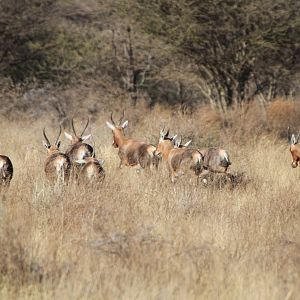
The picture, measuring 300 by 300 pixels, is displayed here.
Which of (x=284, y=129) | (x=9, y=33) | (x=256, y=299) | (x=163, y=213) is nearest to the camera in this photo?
(x=256, y=299)

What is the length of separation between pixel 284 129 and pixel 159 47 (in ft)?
16.2

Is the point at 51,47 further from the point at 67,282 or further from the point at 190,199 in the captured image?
the point at 67,282

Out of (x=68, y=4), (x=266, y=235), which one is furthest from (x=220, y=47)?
(x=266, y=235)

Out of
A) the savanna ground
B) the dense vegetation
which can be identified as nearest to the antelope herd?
the savanna ground

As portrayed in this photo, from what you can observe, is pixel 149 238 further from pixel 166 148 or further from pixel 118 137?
pixel 118 137

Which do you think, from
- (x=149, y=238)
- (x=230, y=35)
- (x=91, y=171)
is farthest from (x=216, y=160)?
(x=230, y=35)

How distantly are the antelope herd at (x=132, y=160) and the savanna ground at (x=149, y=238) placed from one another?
26 centimetres

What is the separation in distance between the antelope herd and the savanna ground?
258mm

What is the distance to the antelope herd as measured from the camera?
32.7ft

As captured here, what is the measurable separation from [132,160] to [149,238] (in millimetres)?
6710

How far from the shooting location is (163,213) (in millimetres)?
8148

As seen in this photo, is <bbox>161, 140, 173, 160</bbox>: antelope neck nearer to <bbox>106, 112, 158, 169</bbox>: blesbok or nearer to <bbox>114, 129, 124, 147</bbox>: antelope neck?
<bbox>106, 112, 158, 169</bbox>: blesbok

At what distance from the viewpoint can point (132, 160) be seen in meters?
13.1

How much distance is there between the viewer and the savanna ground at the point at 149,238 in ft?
18.2
